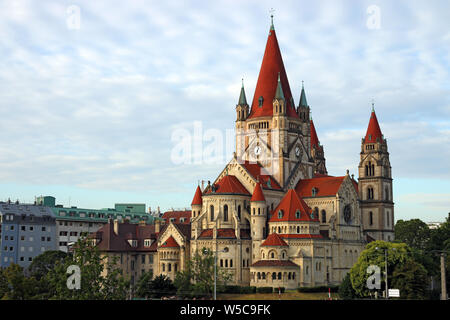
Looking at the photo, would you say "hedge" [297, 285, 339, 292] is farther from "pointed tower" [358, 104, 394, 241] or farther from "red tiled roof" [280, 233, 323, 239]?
"pointed tower" [358, 104, 394, 241]

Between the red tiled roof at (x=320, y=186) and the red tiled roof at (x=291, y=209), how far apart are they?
745 cm

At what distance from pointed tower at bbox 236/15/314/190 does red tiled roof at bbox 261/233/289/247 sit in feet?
49.5

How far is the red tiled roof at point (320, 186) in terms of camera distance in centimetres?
11706

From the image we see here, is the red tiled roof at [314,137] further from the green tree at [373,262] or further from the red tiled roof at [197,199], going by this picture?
the green tree at [373,262]

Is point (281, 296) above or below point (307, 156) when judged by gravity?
below

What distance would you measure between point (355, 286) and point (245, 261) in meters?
24.8

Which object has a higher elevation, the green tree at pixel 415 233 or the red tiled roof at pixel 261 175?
the red tiled roof at pixel 261 175

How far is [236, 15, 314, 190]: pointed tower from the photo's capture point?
395 feet

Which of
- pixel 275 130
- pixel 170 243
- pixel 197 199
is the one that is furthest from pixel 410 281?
pixel 170 243

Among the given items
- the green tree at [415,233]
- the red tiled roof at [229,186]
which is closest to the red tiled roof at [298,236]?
the red tiled roof at [229,186]

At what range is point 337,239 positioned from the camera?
114m

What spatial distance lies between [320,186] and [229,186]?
18.6m

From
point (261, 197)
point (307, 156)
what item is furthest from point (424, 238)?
point (261, 197)
